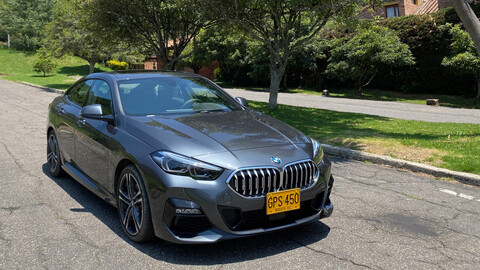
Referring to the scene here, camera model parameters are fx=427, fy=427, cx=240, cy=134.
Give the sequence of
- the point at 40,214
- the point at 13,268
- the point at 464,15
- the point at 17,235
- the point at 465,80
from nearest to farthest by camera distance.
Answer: the point at 13,268
the point at 17,235
the point at 40,214
the point at 464,15
the point at 465,80

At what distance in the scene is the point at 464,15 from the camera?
941cm

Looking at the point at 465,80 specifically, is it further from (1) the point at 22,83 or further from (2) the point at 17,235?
(1) the point at 22,83

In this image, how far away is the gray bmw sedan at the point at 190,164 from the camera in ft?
11.1

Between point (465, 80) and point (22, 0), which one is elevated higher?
point (22, 0)

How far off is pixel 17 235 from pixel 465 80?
2374 centimetres

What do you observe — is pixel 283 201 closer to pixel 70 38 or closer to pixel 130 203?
pixel 130 203

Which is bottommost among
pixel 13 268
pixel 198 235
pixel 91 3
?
pixel 13 268

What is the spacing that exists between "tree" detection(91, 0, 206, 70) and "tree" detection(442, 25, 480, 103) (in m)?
12.3

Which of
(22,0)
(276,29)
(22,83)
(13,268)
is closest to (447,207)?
(13,268)

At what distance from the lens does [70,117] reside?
5285mm

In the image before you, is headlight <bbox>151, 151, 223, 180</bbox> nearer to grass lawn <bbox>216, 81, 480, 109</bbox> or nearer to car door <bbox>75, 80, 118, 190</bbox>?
car door <bbox>75, 80, 118, 190</bbox>

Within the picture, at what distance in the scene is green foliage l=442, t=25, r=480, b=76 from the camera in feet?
66.2

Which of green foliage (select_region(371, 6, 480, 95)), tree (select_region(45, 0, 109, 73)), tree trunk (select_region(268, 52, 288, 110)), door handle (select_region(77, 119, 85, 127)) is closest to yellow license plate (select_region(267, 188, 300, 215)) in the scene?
door handle (select_region(77, 119, 85, 127))

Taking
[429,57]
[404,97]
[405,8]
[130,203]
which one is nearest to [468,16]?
[130,203]
